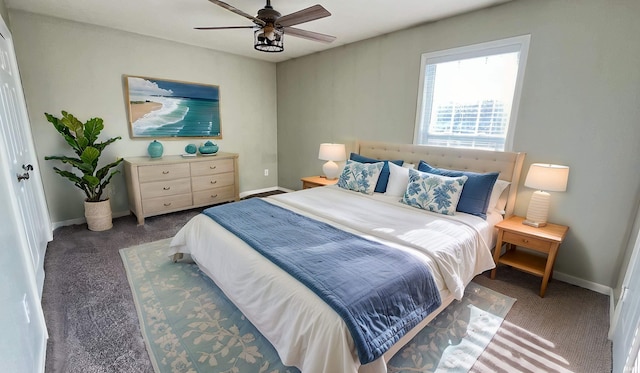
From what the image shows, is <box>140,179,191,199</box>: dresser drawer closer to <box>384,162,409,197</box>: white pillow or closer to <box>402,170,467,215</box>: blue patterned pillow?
<box>384,162,409,197</box>: white pillow

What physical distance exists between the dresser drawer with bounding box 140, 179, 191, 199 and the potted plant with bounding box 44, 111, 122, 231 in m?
0.43

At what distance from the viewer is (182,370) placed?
1.56 meters

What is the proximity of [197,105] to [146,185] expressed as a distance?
1462 mm

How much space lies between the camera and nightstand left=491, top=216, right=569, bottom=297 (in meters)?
2.21

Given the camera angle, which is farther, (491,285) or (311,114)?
(311,114)

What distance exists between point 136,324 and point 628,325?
9.74 ft

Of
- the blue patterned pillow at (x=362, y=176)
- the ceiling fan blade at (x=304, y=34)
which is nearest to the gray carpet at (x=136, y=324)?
the blue patterned pillow at (x=362, y=176)

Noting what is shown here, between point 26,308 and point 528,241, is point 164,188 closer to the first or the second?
point 26,308

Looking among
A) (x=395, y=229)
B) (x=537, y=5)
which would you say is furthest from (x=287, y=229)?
(x=537, y=5)

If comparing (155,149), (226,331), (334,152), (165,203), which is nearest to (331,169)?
(334,152)

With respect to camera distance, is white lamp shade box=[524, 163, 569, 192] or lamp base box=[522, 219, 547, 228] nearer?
white lamp shade box=[524, 163, 569, 192]

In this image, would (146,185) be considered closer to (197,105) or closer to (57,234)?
(57,234)

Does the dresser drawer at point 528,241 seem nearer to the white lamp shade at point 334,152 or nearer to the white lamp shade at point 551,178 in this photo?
the white lamp shade at point 551,178

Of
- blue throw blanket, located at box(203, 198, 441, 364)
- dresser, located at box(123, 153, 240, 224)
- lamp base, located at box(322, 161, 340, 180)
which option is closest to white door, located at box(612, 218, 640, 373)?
blue throw blanket, located at box(203, 198, 441, 364)
